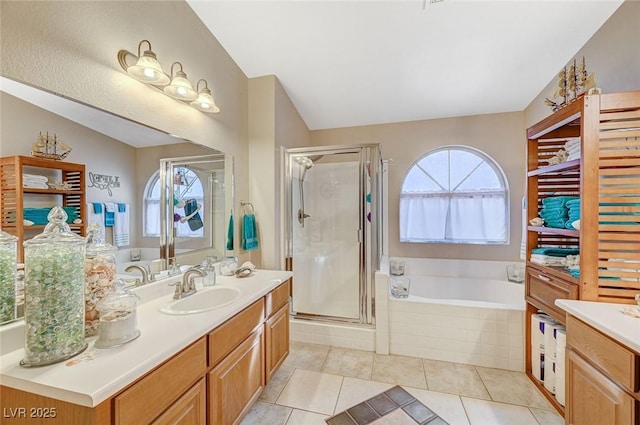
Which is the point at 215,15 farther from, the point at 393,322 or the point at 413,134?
the point at 393,322

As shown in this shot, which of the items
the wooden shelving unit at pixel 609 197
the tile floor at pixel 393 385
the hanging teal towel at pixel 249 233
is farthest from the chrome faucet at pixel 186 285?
the wooden shelving unit at pixel 609 197

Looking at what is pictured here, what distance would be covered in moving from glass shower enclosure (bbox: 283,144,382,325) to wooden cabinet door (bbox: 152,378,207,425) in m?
1.65

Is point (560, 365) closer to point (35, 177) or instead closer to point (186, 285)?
point (186, 285)

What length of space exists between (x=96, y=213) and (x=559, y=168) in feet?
8.91

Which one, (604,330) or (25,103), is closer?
(25,103)

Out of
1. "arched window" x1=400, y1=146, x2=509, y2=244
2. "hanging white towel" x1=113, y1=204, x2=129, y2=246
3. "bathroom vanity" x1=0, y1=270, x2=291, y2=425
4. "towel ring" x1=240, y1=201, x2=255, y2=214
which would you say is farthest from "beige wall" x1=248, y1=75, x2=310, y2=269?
"arched window" x1=400, y1=146, x2=509, y2=244

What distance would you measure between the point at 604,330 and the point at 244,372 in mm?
1785

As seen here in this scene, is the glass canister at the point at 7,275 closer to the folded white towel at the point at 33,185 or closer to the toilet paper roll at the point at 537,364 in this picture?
the folded white towel at the point at 33,185

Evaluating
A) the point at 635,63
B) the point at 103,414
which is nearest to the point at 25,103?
the point at 103,414

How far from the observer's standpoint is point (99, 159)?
4.25 feet

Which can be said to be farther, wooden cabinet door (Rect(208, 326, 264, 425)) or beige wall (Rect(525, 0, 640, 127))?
beige wall (Rect(525, 0, 640, 127))

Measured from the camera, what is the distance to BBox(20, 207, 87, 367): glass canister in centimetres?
83

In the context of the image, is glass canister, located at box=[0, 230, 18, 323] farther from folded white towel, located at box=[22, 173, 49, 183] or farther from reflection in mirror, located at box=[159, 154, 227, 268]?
reflection in mirror, located at box=[159, 154, 227, 268]

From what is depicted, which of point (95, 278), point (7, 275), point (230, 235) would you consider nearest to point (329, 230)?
point (230, 235)
